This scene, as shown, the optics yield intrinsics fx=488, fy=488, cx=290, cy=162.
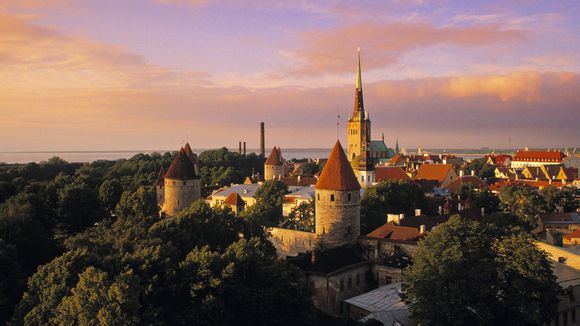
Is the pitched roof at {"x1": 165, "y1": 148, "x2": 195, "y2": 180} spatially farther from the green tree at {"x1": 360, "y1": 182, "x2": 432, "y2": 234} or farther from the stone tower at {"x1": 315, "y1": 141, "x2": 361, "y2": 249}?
the stone tower at {"x1": 315, "y1": 141, "x2": 361, "y2": 249}

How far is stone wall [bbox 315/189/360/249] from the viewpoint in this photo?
31.8m

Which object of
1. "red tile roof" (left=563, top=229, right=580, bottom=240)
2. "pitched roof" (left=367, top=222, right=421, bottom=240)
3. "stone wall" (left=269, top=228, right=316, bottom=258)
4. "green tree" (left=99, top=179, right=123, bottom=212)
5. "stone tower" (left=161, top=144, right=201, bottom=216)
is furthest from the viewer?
"green tree" (left=99, top=179, right=123, bottom=212)

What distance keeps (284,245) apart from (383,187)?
12.3m

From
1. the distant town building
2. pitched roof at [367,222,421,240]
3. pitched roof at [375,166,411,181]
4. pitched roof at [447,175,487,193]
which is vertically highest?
the distant town building

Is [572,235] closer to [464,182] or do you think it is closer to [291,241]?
[291,241]

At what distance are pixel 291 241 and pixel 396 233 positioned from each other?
843 cm

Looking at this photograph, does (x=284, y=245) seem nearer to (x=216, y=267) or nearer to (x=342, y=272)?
(x=342, y=272)

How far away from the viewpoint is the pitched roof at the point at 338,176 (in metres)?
31.8

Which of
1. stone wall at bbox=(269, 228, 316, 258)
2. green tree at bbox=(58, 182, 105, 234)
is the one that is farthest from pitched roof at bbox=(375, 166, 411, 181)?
green tree at bbox=(58, 182, 105, 234)

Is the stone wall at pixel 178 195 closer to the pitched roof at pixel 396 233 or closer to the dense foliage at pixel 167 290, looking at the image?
the pitched roof at pixel 396 233

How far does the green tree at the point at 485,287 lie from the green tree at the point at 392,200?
18.6 metres

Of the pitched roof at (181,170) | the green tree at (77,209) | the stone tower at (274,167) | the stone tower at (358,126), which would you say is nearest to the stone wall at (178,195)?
the pitched roof at (181,170)

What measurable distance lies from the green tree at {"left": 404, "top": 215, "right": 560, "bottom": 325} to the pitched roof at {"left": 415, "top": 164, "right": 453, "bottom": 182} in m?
55.9

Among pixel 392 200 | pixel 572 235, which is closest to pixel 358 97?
pixel 392 200
